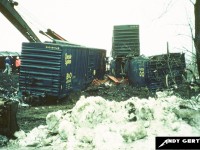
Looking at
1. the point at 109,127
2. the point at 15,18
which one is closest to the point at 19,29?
the point at 15,18

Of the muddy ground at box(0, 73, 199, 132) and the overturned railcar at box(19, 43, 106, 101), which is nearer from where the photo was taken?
the muddy ground at box(0, 73, 199, 132)

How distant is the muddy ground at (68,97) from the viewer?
10.1 meters

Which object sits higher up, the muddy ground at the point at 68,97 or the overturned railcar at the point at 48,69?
the overturned railcar at the point at 48,69

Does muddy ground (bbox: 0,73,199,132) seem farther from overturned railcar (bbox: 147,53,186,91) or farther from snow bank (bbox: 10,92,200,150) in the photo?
snow bank (bbox: 10,92,200,150)

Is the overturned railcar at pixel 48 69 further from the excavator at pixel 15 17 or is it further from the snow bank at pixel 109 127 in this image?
the snow bank at pixel 109 127

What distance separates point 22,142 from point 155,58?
1101 cm

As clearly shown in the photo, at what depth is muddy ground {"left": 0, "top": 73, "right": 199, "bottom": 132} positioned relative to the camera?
10102 millimetres

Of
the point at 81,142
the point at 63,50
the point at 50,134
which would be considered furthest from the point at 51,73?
the point at 81,142

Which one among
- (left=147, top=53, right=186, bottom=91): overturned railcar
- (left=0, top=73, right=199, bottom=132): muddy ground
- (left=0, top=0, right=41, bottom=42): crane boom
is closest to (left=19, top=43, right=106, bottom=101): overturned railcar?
(left=0, top=73, right=199, bottom=132): muddy ground

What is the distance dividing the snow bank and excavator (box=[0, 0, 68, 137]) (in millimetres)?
311

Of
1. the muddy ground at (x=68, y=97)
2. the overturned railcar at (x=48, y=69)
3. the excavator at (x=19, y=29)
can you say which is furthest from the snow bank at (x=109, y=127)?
the overturned railcar at (x=48, y=69)

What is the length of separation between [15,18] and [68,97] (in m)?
4.84

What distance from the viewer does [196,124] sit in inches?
276

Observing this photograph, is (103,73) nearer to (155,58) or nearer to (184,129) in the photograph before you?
(155,58)
